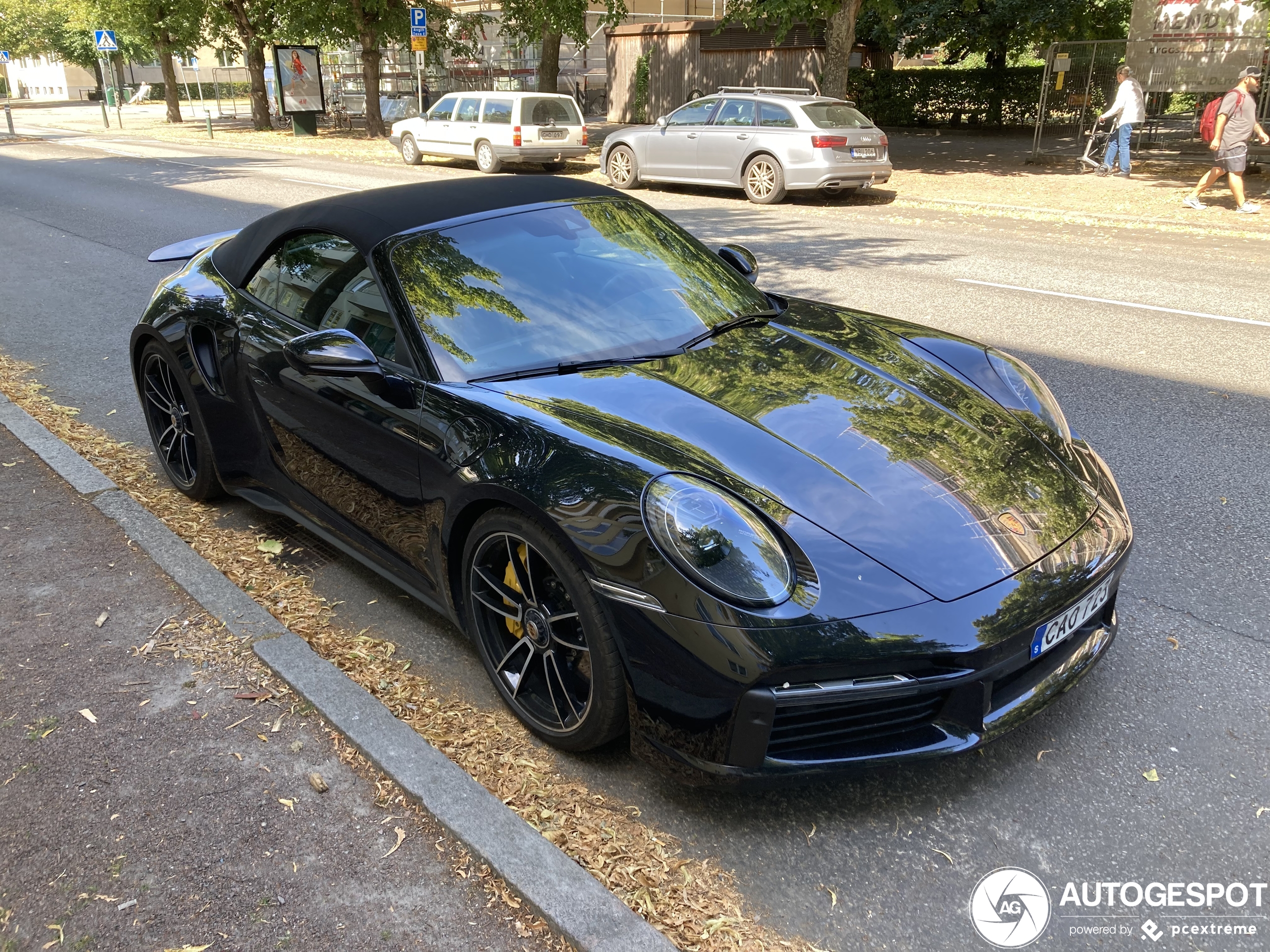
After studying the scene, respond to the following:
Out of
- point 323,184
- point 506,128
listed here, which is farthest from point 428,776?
point 506,128

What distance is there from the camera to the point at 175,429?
4.64 meters

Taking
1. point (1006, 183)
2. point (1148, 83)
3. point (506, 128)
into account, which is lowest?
point (1006, 183)

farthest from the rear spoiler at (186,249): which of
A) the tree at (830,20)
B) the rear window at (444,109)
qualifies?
the rear window at (444,109)

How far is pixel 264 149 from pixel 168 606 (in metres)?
27.3

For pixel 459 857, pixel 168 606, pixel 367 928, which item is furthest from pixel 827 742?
pixel 168 606

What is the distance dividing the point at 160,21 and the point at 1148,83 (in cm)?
3560

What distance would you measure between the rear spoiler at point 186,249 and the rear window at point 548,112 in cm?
1537

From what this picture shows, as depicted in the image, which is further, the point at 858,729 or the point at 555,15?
the point at 555,15

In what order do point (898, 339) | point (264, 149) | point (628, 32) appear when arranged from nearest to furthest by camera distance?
point (898, 339), point (264, 149), point (628, 32)

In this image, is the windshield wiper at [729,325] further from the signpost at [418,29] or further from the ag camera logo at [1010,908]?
the signpost at [418,29]

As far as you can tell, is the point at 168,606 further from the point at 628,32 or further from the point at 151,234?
the point at 628,32

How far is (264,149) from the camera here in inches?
1094

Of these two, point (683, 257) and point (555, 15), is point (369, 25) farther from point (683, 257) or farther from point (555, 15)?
point (683, 257)

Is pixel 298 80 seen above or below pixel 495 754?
above
